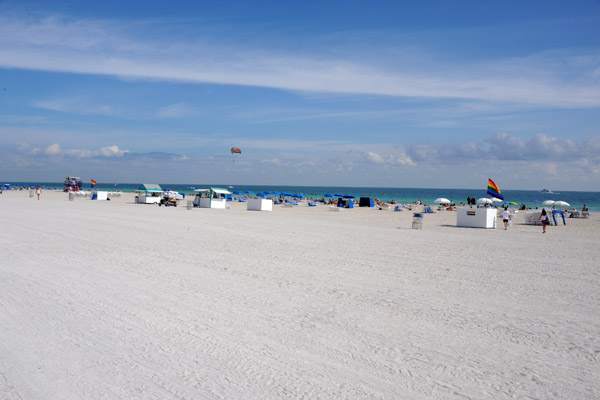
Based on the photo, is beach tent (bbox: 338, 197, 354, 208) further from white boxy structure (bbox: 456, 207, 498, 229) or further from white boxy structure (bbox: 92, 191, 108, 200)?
white boxy structure (bbox: 92, 191, 108, 200)

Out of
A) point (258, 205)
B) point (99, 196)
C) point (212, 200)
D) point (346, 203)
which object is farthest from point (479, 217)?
point (99, 196)

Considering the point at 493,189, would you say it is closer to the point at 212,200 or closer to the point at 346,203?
the point at 212,200

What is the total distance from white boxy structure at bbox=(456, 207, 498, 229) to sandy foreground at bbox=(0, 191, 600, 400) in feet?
34.5

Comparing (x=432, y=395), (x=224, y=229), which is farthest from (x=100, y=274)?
(x=224, y=229)

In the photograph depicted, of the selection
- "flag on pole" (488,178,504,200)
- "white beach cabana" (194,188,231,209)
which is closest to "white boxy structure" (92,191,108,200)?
"white beach cabana" (194,188,231,209)

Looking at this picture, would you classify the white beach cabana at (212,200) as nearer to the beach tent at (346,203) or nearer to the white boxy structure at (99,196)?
the beach tent at (346,203)

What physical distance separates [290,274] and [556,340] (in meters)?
4.81

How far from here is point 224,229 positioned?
18.1 meters

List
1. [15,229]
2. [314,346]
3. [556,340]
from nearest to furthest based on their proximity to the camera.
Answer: [314,346] → [556,340] → [15,229]

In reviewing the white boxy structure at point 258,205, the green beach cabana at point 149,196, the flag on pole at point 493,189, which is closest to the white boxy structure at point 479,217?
the flag on pole at point 493,189

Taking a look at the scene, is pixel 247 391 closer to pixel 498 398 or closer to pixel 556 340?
pixel 498 398

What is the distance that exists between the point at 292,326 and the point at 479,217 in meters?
18.7

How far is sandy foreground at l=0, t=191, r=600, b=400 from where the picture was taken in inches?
166

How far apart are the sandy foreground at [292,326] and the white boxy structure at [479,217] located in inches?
414
